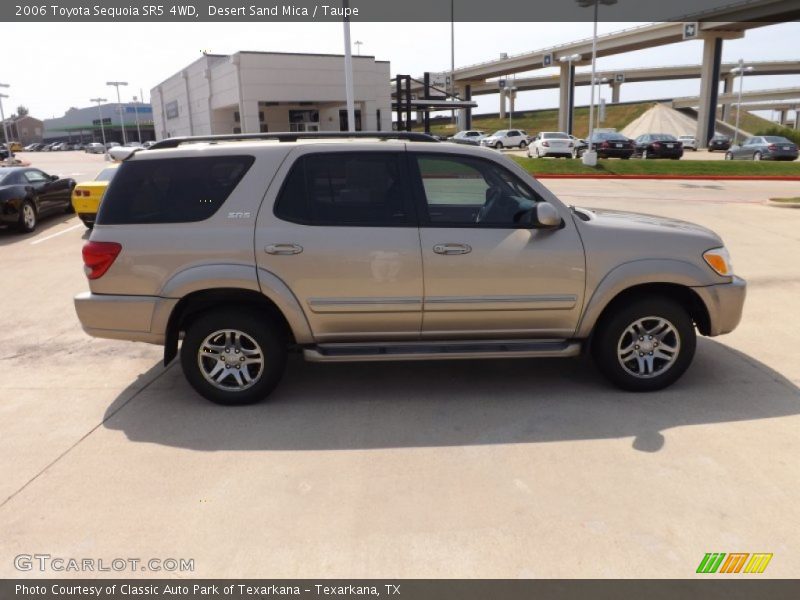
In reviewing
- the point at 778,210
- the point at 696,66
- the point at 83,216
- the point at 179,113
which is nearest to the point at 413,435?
the point at 83,216

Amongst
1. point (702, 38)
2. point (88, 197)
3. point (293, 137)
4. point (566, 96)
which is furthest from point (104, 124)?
point (293, 137)

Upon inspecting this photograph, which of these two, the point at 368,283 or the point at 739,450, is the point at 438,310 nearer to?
the point at 368,283

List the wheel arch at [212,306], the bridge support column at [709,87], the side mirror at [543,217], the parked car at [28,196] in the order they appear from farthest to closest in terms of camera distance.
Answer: the bridge support column at [709,87]
the parked car at [28,196]
the wheel arch at [212,306]
the side mirror at [543,217]

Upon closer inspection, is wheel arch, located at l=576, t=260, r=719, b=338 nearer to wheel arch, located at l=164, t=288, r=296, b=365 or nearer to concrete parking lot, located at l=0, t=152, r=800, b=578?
concrete parking lot, located at l=0, t=152, r=800, b=578

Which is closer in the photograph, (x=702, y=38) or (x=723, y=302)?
(x=723, y=302)

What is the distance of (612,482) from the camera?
11.8 feet

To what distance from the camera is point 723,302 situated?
4.75m

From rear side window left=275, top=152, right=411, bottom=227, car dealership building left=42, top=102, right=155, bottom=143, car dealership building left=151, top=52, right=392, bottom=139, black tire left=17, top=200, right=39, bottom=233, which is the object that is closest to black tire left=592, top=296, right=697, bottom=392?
rear side window left=275, top=152, right=411, bottom=227

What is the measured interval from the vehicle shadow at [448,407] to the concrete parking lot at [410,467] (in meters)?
0.02

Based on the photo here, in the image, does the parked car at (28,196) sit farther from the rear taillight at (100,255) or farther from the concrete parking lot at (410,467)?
the rear taillight at (100,255)

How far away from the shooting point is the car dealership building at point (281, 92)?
140 feet

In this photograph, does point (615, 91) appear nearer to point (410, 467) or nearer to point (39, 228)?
point (39, 228)

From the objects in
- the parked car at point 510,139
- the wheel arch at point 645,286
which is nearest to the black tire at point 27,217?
the wheel arch at point 645,286

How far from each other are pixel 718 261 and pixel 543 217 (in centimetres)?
148
